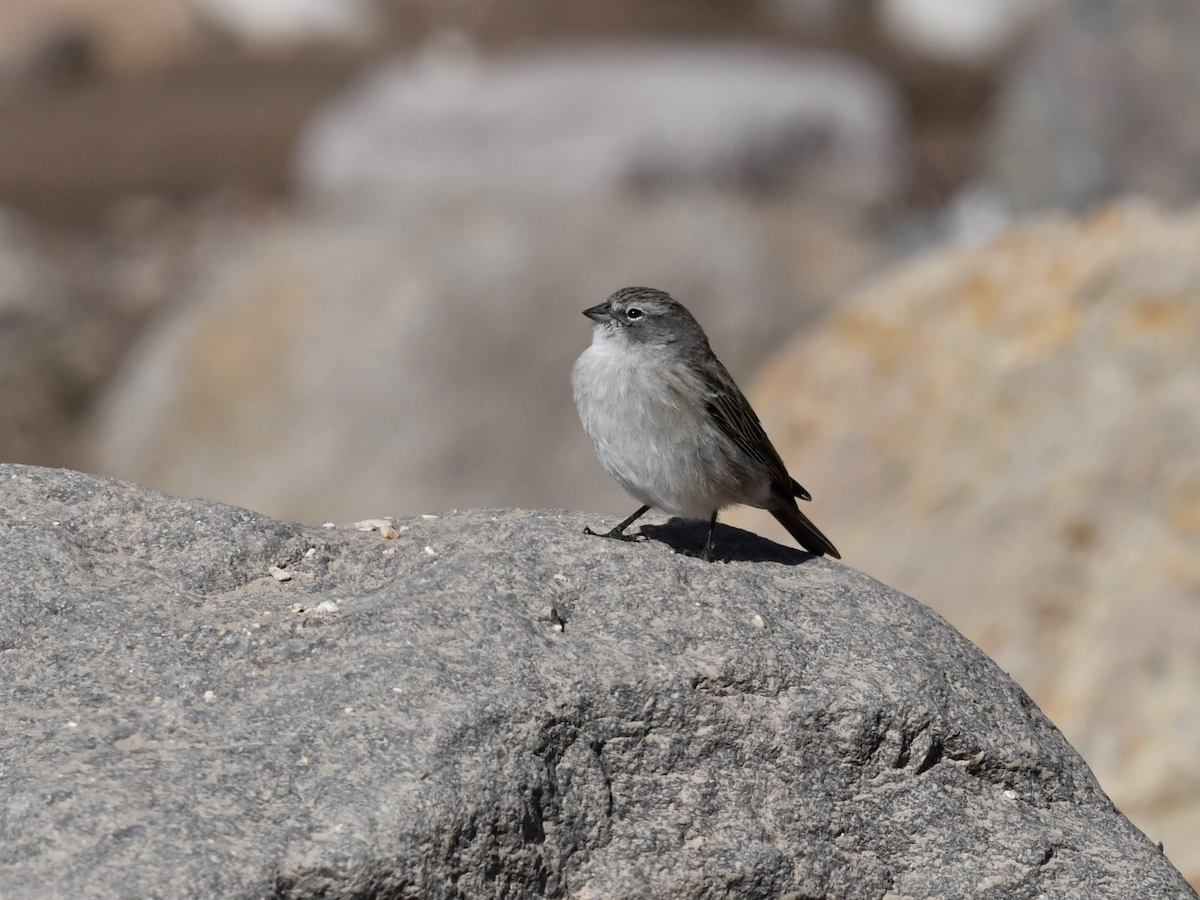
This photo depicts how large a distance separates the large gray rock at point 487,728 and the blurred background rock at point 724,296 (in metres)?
2.14

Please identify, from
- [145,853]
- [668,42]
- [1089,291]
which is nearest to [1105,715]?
[1089,291]

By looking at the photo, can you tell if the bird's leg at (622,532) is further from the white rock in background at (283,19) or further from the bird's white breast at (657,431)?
the white rock in background at (283,19)

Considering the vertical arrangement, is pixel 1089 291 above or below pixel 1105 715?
above

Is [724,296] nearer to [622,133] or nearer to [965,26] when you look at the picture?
[622,133]

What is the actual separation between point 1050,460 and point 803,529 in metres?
1.73

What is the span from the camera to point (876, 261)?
11.9 m

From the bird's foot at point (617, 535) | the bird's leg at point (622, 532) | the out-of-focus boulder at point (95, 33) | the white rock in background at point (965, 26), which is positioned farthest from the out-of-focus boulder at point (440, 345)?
the out-of-focus boulder at point (95, 33)

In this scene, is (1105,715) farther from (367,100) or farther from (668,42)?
(668,42)

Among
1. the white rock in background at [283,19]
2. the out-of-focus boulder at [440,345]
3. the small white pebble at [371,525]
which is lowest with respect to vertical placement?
the small white pebble at [371,525]

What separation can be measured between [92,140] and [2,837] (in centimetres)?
1848

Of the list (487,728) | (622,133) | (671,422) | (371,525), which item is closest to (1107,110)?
(622,133)

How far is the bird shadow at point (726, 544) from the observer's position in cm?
496

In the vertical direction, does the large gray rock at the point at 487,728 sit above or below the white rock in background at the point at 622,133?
below

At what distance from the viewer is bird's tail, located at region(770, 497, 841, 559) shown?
535 centimetres
